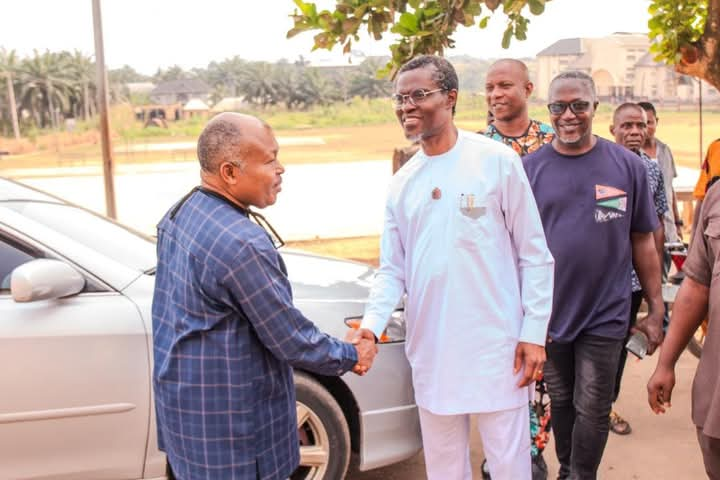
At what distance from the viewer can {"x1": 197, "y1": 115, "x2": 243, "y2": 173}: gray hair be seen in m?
2.03

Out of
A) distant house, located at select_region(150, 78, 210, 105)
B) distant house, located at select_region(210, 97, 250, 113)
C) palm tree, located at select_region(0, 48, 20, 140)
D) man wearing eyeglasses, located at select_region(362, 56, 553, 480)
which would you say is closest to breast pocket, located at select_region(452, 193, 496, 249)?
man wearing eyeglasses, located at select_region(362, 56, 553, 480)

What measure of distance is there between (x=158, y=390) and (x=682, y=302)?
1534mm

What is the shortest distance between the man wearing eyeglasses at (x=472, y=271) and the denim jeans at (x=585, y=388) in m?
0.58

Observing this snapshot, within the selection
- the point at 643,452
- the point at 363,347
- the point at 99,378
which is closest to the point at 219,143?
the point at 363,347

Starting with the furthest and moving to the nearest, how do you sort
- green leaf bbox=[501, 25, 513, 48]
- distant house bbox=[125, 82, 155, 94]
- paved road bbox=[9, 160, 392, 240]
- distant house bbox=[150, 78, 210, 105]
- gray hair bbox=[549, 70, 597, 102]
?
distant house bbox=[150, 78, 210, 105], distant house bbox=[125, 82, 155, 94], paved road bbox=[9, 160, 392, 240], green leaf bbox=[501, 25, 513, 48], gray hair bbox=[549, 70, 597, 102]

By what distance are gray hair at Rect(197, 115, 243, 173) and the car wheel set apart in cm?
130

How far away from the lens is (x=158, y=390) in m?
2.13

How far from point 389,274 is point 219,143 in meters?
0.95

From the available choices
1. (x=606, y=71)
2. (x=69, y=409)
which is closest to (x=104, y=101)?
(x=69, y=409)

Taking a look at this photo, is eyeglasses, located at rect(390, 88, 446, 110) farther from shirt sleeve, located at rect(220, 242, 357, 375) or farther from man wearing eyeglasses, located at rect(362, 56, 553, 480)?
shirt sleeve, located at rect(220, 242, 357, 375)

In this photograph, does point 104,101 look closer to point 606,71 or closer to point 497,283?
point 497,283

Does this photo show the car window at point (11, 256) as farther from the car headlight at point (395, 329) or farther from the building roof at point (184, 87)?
the building roof at point (184, 87)

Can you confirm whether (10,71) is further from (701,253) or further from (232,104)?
(701,253)

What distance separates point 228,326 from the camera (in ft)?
6.53
